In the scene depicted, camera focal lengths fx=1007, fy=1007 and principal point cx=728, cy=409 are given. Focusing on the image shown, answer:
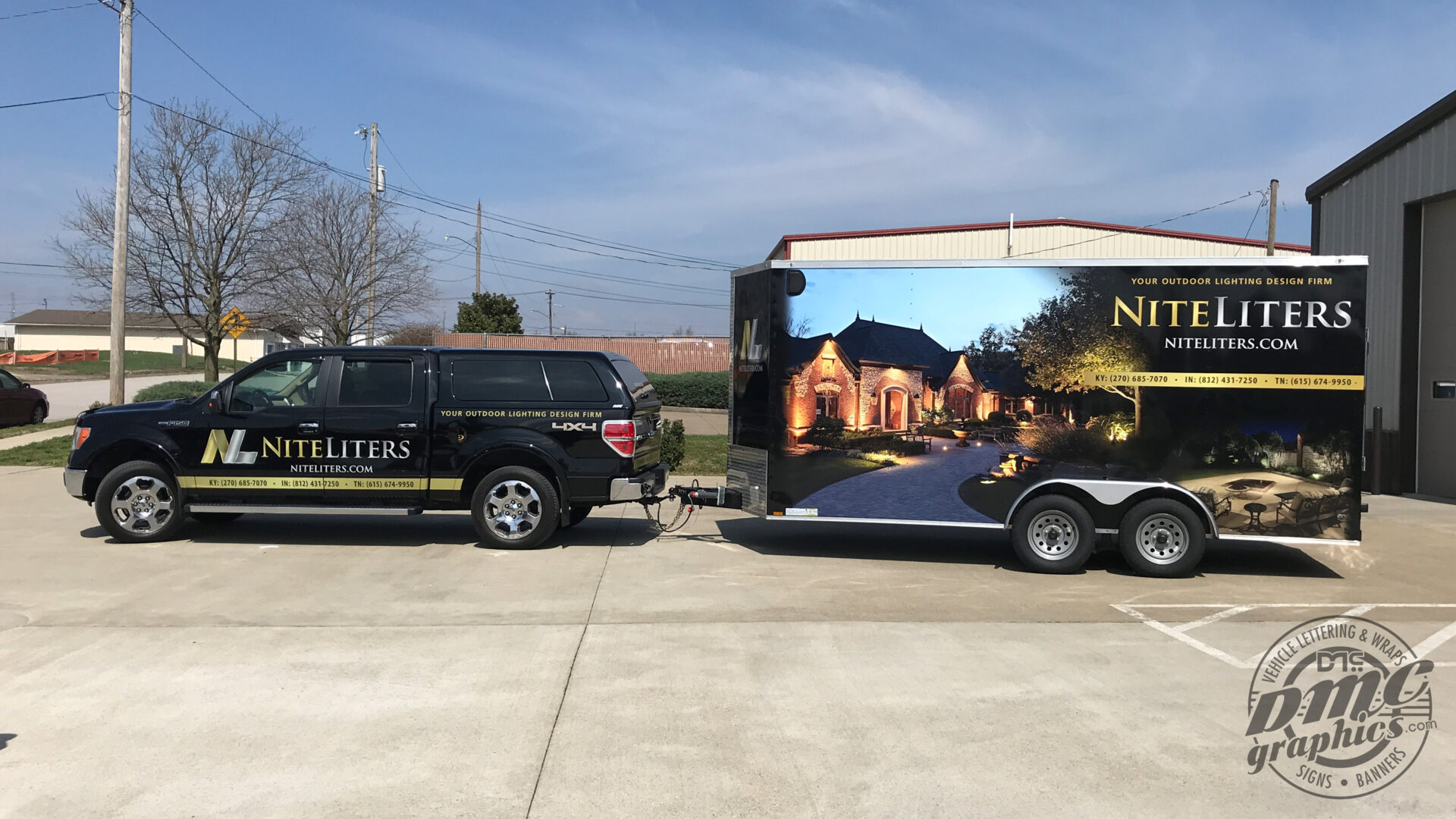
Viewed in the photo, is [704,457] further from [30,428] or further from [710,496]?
[30,428]

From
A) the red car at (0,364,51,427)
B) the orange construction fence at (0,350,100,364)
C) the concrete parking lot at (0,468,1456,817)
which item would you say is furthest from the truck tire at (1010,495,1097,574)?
the orange construction fence at (0,350,100,364)

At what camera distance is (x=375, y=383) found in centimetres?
1002

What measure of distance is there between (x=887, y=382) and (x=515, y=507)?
150 inches

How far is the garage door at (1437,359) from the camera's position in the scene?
14.6 m

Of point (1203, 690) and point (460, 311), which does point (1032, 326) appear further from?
point (460, 311)

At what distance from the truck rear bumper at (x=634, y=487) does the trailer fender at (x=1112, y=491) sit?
3491mm

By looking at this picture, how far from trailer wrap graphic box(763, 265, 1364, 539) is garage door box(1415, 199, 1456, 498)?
26.0ft

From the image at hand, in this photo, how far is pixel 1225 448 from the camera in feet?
28.6

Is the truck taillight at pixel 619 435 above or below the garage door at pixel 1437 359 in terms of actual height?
below

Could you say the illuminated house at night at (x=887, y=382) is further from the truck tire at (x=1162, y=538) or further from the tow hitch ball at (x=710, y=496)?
the truck tire at (x=1162, y=538)

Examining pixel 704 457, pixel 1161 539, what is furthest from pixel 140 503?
pixel 1161 539

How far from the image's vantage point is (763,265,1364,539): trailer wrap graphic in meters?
8.59

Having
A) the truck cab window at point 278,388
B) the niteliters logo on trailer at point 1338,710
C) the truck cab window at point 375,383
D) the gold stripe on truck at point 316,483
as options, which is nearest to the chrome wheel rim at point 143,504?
the gold stripe on truck at point 316,483

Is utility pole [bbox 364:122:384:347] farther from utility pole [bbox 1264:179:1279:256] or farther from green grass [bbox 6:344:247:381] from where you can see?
utility pole [bbox 1264:179:1279:256]
